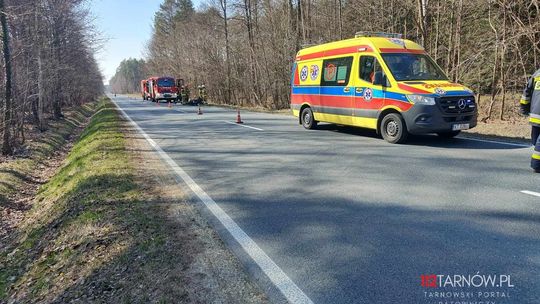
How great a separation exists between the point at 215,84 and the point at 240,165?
36.1m

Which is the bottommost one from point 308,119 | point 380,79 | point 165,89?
point 308,119

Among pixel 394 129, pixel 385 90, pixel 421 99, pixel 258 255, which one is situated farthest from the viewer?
pixel 385 90

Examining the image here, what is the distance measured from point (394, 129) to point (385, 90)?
1034mm

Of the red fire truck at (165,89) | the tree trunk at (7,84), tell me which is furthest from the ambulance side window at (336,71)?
the red fire truck at (165,89)

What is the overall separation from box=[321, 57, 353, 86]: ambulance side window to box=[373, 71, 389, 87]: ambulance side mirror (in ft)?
3.67

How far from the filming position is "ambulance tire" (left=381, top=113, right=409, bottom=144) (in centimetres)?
909

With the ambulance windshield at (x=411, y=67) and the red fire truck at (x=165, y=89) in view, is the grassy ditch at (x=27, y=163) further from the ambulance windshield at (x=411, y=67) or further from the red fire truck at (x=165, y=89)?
the red fire truck at (x=165, y=89)

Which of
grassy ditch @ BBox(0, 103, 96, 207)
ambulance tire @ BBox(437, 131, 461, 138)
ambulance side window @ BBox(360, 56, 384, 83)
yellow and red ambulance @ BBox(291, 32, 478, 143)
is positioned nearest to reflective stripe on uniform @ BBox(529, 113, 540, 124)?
yellow and red ambulance @ BBox(291, 32, 478, 143)

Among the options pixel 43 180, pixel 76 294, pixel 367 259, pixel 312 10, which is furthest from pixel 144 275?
pixel 312 10

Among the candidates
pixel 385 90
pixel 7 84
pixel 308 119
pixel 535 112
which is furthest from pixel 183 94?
pixel 535 112

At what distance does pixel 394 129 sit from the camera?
→ 934 cm

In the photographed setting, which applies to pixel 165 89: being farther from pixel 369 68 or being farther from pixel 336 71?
pixel 369 68

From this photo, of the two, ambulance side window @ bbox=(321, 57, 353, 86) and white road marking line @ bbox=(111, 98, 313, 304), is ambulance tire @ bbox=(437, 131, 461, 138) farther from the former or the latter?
white road marking line @ bbox=(111, 98, 313, 304)

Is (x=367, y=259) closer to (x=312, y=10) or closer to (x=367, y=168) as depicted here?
(x=367, y=168)
